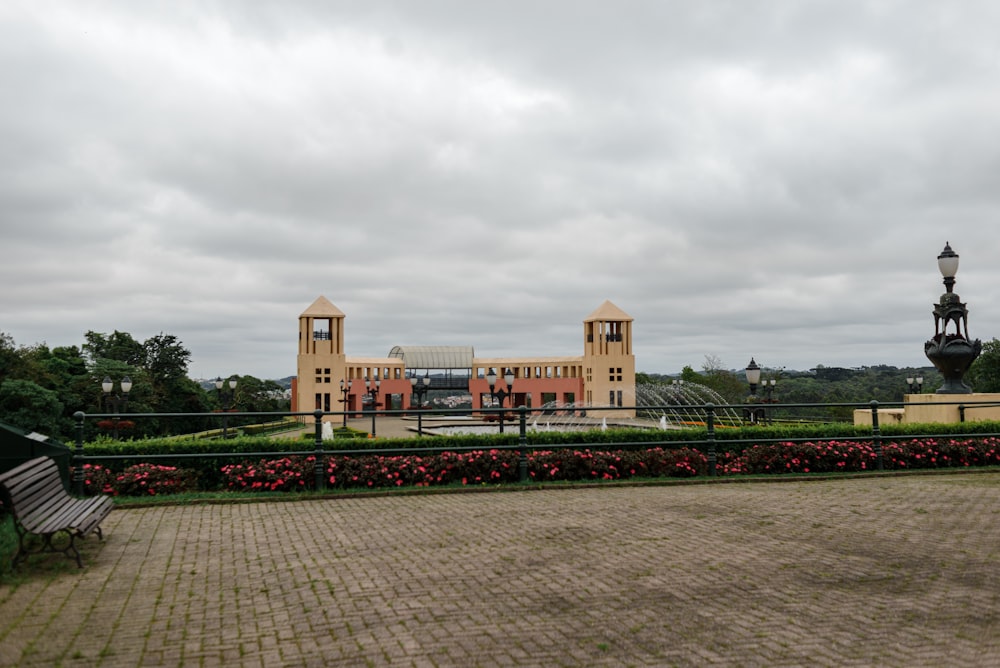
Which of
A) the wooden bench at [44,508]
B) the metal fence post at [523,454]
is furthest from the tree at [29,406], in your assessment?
the wooden bench at [44,508]

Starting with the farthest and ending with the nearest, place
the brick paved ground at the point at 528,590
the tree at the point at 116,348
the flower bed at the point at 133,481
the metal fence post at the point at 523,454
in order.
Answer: the tree at the point at 116,348
the metal fence post at the point at 523,454
the flower bed at the point at 133,481
the brick paved ground at the point at 528,590

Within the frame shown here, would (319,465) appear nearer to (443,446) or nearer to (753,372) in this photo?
(443,446)

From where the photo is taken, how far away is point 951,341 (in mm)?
14883

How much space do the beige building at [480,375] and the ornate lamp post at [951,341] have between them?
33623mm

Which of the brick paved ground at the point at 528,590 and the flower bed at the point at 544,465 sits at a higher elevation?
the flower bed at the point at 544,465

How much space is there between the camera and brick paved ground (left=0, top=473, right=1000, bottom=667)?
12.8 feet

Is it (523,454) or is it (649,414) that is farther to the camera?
(649,414)

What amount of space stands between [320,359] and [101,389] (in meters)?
13.9

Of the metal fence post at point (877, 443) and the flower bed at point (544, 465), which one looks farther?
the metal fence post at point (877, 443)

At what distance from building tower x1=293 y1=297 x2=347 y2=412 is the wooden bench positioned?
46.4m

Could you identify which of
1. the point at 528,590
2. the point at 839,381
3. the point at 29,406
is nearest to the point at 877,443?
the point at 528,590

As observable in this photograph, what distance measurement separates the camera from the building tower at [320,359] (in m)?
52.2

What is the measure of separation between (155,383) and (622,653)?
60.9 m

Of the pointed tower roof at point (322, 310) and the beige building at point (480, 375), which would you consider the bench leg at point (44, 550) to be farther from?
the pointed tower roof at point (322, 310)
